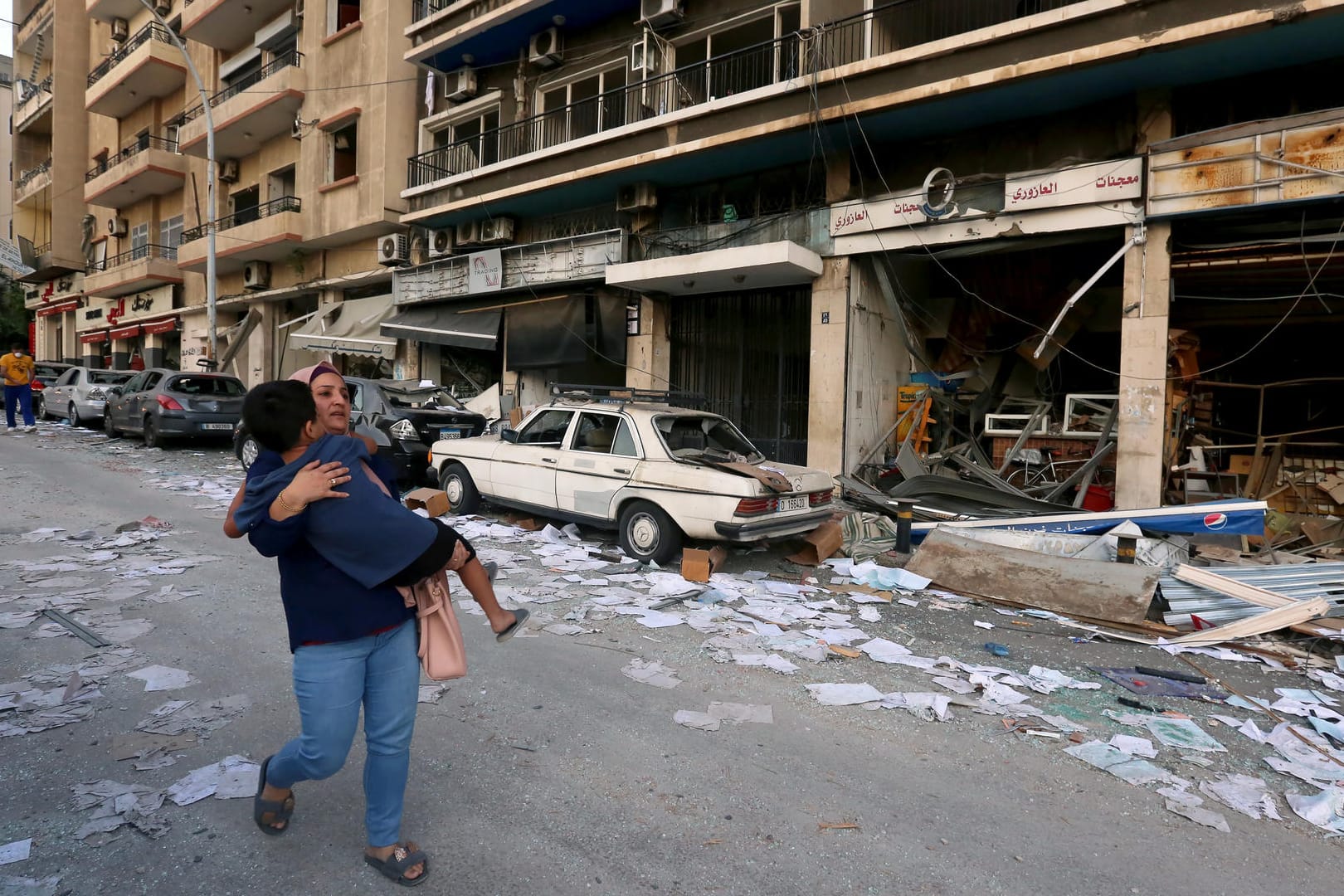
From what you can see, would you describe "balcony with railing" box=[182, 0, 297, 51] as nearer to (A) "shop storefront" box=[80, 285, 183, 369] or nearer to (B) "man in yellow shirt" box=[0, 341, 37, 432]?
(A) "shop storefront" box=[80, 285, 183, 369]

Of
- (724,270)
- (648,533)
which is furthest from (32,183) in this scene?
(648,533)

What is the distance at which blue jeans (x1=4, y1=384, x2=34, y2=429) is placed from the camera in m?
17.4

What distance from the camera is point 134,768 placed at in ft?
10.3

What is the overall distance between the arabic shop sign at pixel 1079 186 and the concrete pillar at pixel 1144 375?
59 centimetres

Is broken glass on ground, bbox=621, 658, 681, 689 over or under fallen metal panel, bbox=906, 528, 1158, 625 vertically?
under

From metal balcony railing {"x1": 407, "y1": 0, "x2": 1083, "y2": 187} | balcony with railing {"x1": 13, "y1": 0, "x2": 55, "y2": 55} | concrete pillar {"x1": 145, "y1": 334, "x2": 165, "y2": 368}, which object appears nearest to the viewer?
metal balcony railing {"x1": 407, "y1": 0, "x2": 1083, "y2": 187}

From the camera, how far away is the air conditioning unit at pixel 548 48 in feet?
51.5

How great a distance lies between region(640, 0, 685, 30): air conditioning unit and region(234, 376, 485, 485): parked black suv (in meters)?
8.02

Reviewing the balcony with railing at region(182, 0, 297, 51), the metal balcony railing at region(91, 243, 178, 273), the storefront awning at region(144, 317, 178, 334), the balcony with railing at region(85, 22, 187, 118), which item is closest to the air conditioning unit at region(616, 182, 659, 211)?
the balcony with railing at region(182, 0, 297, 51)

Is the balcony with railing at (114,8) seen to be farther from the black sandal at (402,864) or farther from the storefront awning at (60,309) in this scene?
the black sandal at (402,864)

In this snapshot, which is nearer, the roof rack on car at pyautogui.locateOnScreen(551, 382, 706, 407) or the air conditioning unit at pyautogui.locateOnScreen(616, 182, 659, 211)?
the roof rack on car at pyautogui.locateOnScreen(551, 382, 706, 407)

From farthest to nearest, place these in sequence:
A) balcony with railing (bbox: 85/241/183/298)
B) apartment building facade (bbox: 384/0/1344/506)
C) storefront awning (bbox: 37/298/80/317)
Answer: storefront awning (bbox: 37/298/80/317), balcony with railing (bbox: 85/241/183/298), apartment building facade (bbox: 384/0/1344/506)

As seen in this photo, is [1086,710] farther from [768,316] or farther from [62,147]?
[62,147]

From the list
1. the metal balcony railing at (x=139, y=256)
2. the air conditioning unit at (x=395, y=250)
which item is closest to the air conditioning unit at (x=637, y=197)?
the air conditioning unit at (x=395, y=250)
